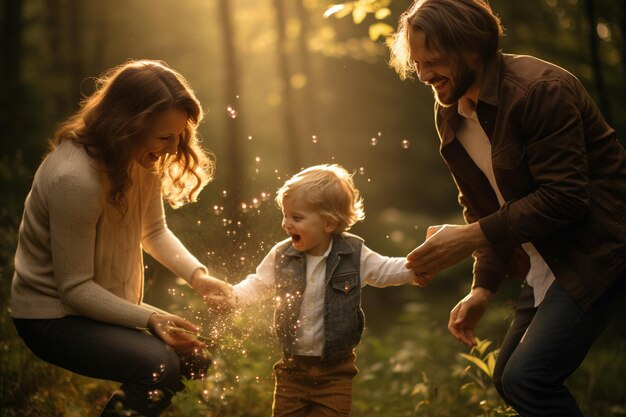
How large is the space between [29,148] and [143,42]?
8.73m

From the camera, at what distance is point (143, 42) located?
21000 millimetres

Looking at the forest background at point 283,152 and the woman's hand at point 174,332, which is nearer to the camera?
the woman's hand at point 174,332

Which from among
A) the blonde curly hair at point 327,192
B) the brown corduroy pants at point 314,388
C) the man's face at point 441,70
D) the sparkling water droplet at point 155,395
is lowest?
the brown corduroy pants at point 314,388

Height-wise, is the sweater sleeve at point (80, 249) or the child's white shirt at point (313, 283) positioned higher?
the sweater sleeve at point (80, 249)

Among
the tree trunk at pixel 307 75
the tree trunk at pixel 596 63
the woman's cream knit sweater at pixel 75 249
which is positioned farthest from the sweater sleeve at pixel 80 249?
the tree trunk at pixel 307 75

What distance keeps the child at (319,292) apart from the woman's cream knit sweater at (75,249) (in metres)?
0.59

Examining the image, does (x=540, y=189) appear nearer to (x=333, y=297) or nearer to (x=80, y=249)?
(x=333, y=297)

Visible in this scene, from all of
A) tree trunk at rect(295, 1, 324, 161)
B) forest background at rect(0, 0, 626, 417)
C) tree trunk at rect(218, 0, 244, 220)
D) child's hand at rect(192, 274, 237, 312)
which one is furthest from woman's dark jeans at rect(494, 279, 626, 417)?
tree trunk at rect(295, 1, 324, 161)

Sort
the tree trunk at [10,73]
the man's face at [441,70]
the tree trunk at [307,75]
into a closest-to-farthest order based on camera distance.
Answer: the man's face at [441,70] < the tree trunk at [10,73] < the tree trunk at [307,75]

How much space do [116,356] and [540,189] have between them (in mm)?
2293

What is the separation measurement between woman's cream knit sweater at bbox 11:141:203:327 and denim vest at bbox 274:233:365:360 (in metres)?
0.74

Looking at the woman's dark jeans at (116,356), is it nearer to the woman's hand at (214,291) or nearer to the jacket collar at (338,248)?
the woman's hand at (214,291)

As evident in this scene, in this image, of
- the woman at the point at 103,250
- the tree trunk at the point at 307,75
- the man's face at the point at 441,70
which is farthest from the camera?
the tree trunk at the point at 307,75

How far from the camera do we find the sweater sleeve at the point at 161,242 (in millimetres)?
4531
